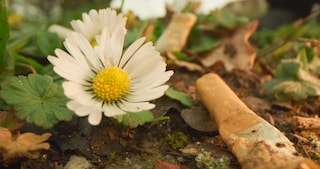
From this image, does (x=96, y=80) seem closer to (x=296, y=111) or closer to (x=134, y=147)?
(x=134, y=147)

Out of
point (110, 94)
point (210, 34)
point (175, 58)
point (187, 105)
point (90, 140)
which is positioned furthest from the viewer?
point (210, 34)

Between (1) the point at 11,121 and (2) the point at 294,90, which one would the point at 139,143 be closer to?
(1) the point at 11,121

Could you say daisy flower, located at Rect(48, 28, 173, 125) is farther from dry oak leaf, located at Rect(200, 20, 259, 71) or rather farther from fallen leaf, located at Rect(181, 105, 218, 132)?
dry oak leaf, located at Rect(200, 20, 259, 71)

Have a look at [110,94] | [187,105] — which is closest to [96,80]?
[110,94]

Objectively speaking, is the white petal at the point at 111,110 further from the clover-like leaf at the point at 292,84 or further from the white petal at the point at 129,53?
the clover-like leaf at the point at 292,84

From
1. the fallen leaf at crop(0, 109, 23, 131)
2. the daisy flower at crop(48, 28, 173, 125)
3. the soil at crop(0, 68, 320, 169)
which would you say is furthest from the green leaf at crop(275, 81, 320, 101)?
the fallen leaf at crop(0, 109, 23, 131)
